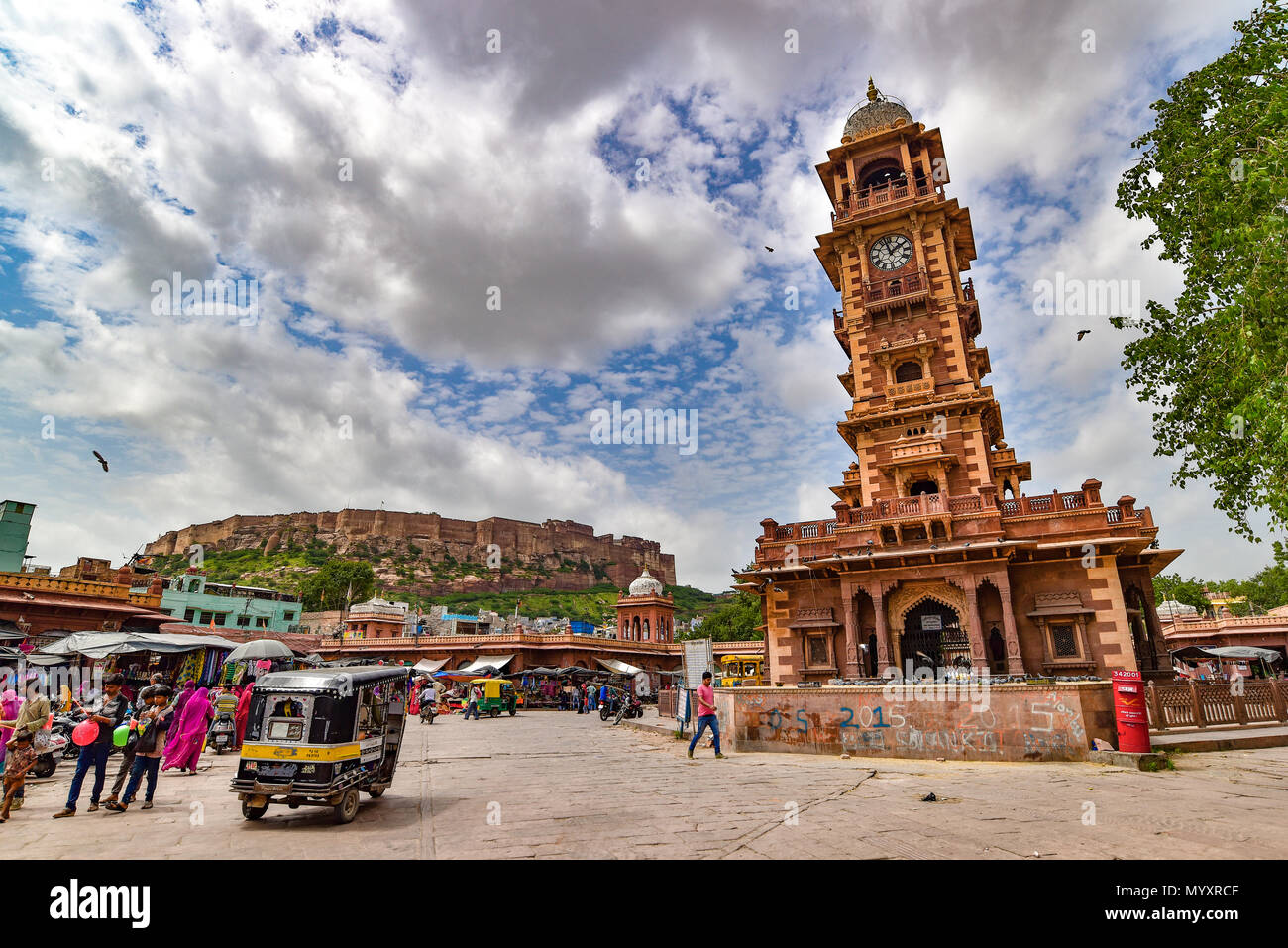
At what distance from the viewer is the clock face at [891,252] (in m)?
25.6

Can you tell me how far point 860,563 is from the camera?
21.2 m

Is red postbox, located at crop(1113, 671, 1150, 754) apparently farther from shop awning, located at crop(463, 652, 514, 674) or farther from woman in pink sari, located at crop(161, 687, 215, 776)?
shop awning, located at crop(463, 652, 514, 674)

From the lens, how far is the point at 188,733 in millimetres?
11352

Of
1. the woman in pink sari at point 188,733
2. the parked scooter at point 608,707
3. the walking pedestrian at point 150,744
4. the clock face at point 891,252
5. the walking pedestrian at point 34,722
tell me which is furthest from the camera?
the parked scooter at point 608,707

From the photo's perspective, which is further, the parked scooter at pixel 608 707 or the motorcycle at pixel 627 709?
the parked scooter at pixel 608 707

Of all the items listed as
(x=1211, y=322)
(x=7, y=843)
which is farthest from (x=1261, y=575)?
(x=7, y=843)

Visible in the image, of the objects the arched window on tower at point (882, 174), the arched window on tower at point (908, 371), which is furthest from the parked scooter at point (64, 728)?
the arched window on tower at point (882, 174)

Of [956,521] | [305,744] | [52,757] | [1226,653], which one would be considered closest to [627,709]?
[956,521]

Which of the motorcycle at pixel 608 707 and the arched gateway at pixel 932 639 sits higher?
the arched gateway at pixel 932 639

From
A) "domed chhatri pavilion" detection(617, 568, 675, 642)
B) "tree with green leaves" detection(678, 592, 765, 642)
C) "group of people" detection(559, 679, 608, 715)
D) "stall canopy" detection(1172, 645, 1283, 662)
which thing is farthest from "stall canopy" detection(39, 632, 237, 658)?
"tree with green leaves" detection(678, 592, 765, 642)

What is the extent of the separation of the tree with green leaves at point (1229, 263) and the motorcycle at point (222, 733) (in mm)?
19327

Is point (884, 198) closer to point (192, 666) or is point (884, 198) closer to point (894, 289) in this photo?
point (894, 289)

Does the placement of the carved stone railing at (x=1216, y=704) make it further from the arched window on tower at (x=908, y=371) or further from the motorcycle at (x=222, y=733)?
the motorcycle at (x=222, y=733)

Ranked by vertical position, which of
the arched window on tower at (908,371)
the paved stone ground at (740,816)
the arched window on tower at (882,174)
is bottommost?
the paved stone ground at (740,816)
